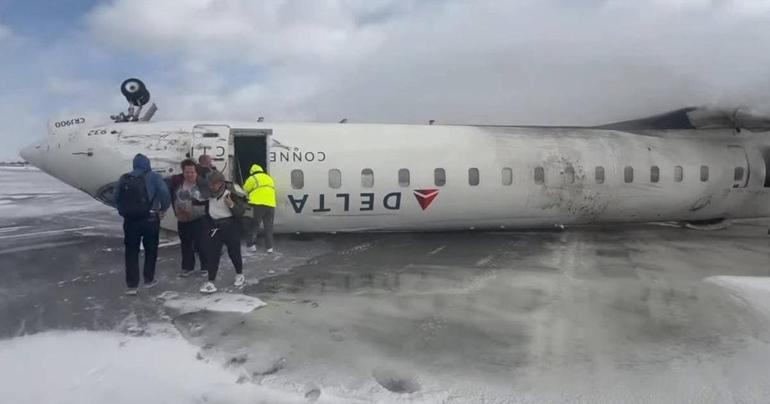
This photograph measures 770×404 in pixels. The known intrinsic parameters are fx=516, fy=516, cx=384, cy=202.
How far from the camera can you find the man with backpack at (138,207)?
6.77 m

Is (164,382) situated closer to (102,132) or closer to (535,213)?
(102,132)

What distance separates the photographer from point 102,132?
10.5m

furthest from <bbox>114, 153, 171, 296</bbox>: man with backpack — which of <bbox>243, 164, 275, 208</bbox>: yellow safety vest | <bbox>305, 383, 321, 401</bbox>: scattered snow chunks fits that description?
<bbox>305, 383, 321, 401</bbox>: scattered snow chunks

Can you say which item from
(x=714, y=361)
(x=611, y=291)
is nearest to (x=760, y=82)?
(x=611, y=291)

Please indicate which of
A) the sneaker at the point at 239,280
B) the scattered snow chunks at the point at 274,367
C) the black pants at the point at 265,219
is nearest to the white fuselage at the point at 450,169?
the black pants at the point at 265,219

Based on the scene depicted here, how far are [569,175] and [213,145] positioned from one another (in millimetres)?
7756

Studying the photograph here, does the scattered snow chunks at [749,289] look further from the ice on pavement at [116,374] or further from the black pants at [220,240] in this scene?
the black pants at [220,240]

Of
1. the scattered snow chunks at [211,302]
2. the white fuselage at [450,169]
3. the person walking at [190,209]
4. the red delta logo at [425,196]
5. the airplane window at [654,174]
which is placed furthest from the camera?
the airplane window at [654,174]

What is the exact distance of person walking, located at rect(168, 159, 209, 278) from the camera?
7.56m

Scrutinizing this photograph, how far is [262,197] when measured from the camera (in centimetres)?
935

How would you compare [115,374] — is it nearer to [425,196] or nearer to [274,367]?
[274,367]

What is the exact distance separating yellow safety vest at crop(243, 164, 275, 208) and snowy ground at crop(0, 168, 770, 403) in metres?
1.09

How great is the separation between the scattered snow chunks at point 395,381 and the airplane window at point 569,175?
26.8 feet

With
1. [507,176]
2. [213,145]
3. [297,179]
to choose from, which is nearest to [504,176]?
[507,176]
